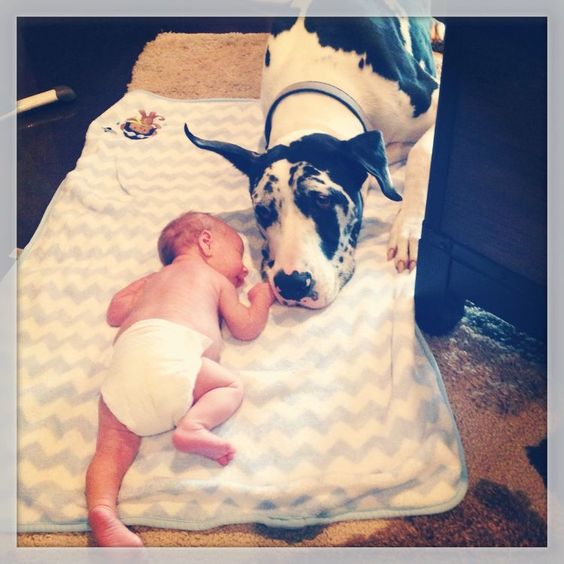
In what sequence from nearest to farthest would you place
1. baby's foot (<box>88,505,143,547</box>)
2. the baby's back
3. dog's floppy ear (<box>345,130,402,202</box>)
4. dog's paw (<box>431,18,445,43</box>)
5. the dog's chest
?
baby's foot (<box>88,505,143,547</box>) < the baby's back < dog's floppy ear (<box>345,130,402,202</box>) < the dog's chest < dog's paw (<box>431,18,445,43</box>)

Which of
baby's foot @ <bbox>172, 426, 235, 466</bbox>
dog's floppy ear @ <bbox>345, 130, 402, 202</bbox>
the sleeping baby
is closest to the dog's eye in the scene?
dog's floppy ear @ <bbox>345, 130, 402, 202</bbox>

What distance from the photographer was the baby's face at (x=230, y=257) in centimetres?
175

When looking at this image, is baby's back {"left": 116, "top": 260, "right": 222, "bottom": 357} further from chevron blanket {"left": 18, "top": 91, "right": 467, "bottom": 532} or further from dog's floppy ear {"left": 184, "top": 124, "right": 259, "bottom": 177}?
dog's floppy ear {"left": 184, "top": 124, "right": 259, "bottom": 177}

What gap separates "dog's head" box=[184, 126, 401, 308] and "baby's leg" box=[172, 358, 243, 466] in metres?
0.31

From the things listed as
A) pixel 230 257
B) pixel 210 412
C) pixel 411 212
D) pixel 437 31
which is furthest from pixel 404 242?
pixel 437 31

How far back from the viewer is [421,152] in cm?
212

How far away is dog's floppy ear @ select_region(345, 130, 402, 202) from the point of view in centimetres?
177

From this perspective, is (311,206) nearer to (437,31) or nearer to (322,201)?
(322,201)

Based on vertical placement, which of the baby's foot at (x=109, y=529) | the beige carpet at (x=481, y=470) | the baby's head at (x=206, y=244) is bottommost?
the baby's foot at (x=109, y=529)

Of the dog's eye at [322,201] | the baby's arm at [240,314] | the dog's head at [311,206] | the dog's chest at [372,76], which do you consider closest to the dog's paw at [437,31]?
the dog's chest at [372,76]

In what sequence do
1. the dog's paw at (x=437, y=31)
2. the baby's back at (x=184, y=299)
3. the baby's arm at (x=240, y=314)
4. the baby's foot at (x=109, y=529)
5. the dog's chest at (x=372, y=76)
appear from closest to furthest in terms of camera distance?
1. the baby's foot at (x=109, y=529)
2. the baby's back at (x=184, y=299)
3. the baby's arm at (x=240, y=314)
4. the dog's chest at (x=372, y=76)
5. the dog's paw at (x=437, y=31)

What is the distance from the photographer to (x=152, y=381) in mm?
1396

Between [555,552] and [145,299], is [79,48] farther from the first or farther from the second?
[555,552]

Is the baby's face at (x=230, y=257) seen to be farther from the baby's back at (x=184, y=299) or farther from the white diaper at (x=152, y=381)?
the white diaper at (x=152, y=381)
